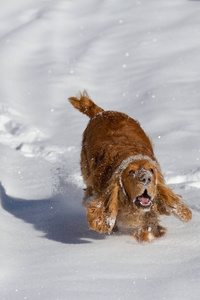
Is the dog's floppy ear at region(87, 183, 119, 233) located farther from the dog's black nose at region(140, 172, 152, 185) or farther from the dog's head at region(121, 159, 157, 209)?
the dog's black nose at region(140, 172, 152, 185)

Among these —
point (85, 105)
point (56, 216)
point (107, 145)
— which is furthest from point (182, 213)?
point (85, 105)

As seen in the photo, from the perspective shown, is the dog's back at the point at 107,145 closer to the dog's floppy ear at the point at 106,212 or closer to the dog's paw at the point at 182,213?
the dog's floppy ear at the point at 106,212

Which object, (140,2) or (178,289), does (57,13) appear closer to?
(140,2)

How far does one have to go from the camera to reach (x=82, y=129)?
5941mm

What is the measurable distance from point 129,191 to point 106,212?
9.3 inches

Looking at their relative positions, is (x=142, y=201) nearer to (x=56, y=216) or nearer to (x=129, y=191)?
(x=129, y=191)

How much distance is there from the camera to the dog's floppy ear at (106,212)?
305cm

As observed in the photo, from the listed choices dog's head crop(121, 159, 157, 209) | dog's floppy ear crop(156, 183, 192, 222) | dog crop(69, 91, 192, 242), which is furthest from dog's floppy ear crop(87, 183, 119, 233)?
dog's floppy ear crop(156, 183, 192, 222)

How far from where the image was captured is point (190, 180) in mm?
4160

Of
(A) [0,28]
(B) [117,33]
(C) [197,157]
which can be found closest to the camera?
(C) [197,157]

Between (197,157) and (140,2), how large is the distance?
665 centimetres

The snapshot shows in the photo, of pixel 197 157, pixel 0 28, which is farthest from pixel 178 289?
pixel 0 28

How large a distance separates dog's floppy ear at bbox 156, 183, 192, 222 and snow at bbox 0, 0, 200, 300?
0.37ft

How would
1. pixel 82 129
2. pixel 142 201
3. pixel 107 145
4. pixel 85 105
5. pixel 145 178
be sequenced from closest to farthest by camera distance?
1. pixel 145 178
2. pixel 142 201
3. pixel 107 145
4. pixel 85 105
5. pixel 82 129
